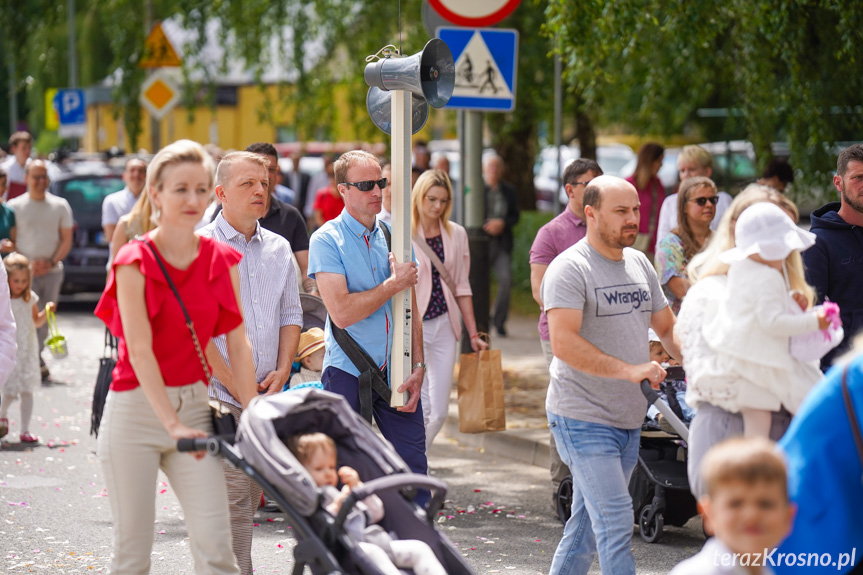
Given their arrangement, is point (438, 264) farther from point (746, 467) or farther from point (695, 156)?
point (746, 467)

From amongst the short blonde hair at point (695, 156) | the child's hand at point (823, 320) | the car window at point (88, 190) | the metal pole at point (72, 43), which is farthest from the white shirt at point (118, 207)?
the metal pole at point (72, 43)

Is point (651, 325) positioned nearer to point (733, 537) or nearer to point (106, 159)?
point (733, 537)

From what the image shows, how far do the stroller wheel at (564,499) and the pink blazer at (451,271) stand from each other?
1.39 metres

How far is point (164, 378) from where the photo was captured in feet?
14.5

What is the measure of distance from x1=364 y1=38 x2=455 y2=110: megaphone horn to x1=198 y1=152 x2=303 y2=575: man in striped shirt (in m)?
0.70

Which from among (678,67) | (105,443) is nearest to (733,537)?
(105,443)

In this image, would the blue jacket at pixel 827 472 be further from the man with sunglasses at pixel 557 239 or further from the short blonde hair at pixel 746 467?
the man with sunglasses at pixel 557 239

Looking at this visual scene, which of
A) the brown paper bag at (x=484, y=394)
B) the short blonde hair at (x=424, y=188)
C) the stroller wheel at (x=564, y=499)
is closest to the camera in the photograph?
the stroller wheel at (x=564, y=499)

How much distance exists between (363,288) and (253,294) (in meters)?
0.56

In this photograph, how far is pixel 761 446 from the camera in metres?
3.28

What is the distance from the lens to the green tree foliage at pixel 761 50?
9641 mm

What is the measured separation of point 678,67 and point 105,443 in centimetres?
1335

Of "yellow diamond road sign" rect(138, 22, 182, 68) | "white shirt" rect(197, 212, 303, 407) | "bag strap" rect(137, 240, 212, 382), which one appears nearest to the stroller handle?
"bag strap" rect(137, 240, 212, 382)

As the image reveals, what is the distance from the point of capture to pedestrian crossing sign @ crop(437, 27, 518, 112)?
956cm
